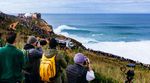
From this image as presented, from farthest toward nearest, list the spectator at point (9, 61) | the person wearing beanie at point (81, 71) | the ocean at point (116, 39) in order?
1. the ocean at point (116, 39)
2. the person wearing beanie at point (81, 71)
3. the spectator at point (9, 61)

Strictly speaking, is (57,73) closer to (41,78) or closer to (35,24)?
(41,78)

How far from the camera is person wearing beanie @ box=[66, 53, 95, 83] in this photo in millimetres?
10266

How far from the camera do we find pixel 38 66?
11062 mm

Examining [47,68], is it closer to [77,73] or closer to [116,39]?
[77,73]

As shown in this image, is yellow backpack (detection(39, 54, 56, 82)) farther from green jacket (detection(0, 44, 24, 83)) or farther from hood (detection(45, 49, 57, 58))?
green jacket (detection(0, 44, 24, 83))

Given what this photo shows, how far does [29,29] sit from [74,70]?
23016 mm

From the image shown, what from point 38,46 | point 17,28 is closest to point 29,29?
point 17,28

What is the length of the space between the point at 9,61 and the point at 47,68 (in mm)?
994

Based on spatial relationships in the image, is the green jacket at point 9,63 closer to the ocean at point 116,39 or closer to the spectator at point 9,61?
the spectator at point 9,61

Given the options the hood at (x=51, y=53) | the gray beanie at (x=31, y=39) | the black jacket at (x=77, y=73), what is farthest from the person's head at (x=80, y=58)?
the gray beanie at (x=31, y=39)

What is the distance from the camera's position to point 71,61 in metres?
15.8

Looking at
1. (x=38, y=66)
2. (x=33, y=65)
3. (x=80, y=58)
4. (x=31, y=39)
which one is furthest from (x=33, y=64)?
(x=80, y=58)

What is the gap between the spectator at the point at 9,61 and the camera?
31.7 feet

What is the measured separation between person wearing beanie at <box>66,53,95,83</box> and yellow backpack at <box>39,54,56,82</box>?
1.25ft
